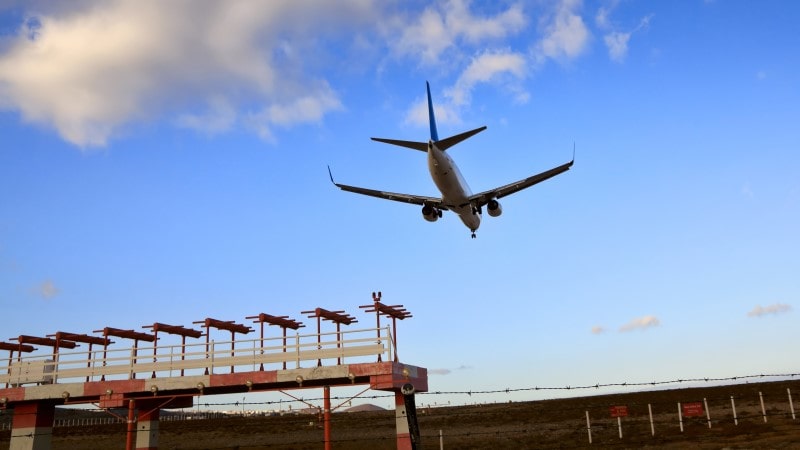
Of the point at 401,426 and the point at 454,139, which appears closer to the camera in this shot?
the point at 401,426

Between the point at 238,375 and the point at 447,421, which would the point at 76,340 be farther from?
the point at 447,421

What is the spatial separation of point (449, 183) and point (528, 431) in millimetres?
20498

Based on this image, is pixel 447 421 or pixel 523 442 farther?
pixel 447 421

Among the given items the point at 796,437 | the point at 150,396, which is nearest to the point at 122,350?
the point at 150,396

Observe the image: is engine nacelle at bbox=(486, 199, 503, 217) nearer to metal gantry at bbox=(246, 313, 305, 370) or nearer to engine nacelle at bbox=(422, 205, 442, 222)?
engine nacelle at bbox=(422, 205, 442, 222)

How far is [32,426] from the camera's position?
3197 centimetres

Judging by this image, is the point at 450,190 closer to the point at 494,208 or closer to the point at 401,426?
the point at 494,208

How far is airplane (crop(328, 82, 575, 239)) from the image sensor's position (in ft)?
137

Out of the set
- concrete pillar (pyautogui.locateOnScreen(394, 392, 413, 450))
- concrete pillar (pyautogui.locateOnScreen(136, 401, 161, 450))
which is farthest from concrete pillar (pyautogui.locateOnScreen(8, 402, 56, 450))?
concrete pillar (pyautogui.locateOnScreen(394, 392, 413, 450))

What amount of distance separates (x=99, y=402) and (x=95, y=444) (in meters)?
45.1

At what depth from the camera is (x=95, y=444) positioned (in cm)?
7062

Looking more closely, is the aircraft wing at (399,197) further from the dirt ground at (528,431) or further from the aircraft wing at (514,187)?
the dirt ground at (528,431)

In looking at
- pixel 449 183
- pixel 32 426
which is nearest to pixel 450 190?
pixel 449 183

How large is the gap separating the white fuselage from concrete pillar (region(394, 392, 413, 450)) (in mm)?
17022
